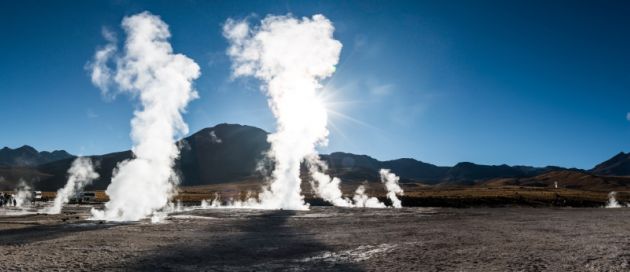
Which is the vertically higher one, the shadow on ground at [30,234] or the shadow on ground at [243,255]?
the shadow on ground at [30,234]

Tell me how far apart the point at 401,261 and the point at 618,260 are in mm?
9239

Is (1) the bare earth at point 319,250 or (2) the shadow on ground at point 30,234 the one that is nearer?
(1) the bare earth at point 319,250

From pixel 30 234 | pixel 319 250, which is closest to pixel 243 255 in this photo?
pixel 319 250

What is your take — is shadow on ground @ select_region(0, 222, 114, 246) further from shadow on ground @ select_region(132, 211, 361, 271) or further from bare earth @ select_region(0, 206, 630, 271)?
shadow on ground @ select_region(132, 211, 361, 271)

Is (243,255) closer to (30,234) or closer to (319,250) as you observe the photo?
(319,250)

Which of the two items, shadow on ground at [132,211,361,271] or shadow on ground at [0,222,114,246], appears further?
shadow on ground at [0,222,114,246]

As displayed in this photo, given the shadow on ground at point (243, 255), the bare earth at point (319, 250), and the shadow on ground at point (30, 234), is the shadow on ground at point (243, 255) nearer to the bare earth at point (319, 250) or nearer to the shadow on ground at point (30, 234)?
the bare earth at point (319, 250)

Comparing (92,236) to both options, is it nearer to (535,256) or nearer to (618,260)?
(535,256)

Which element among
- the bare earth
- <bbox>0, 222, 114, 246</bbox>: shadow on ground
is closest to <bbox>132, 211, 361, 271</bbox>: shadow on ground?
the bare earth

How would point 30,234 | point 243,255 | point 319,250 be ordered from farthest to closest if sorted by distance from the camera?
point 30,234
point 319,250
point 243,255

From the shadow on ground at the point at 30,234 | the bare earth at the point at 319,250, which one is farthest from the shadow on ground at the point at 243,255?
the shadow on ground at the point at 30,234

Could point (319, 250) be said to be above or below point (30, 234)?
below

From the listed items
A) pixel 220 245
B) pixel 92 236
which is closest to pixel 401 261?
pixel 220 245

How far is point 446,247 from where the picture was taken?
2445cm
